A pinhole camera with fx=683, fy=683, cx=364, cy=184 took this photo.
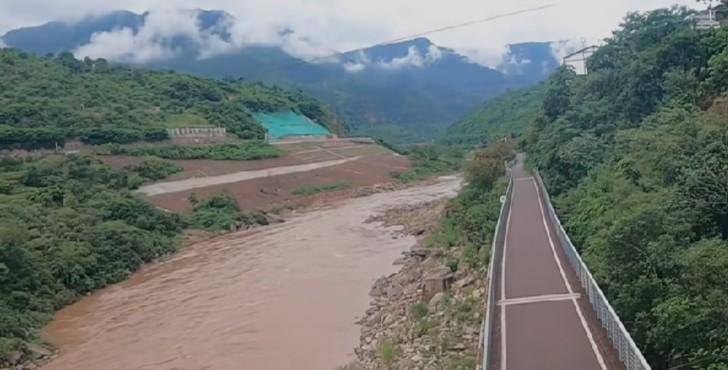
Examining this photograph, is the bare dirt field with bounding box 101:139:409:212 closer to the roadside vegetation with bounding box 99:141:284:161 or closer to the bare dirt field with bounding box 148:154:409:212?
the bare dirt field with bounding box 148:154:409:212

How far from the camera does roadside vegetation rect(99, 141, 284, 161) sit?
165 feet

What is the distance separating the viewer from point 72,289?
25.9m

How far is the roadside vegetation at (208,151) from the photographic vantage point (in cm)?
5022

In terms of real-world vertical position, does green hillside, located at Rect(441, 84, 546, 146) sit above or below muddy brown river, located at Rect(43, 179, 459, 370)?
above

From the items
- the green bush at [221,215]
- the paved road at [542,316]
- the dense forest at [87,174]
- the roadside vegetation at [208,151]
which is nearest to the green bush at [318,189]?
the roadside vegetation at [208,151]

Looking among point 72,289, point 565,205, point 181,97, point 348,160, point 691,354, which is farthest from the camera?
point 181,97

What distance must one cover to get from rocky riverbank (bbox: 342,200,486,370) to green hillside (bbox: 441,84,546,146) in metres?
57.6

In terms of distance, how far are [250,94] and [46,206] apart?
48900 mm

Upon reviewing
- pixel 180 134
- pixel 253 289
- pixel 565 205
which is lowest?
pixel 253 289

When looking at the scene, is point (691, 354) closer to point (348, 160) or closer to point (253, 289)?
point (253, 289)

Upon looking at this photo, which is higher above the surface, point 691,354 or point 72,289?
point 691,354

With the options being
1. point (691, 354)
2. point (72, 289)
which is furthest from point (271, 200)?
point (691, 354)

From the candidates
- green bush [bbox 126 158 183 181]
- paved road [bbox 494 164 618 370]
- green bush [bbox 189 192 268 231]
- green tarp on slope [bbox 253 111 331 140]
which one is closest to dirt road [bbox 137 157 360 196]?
green bush [bbox 126 158 183 181]

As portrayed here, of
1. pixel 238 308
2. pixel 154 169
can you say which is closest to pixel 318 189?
pixel 154 169
